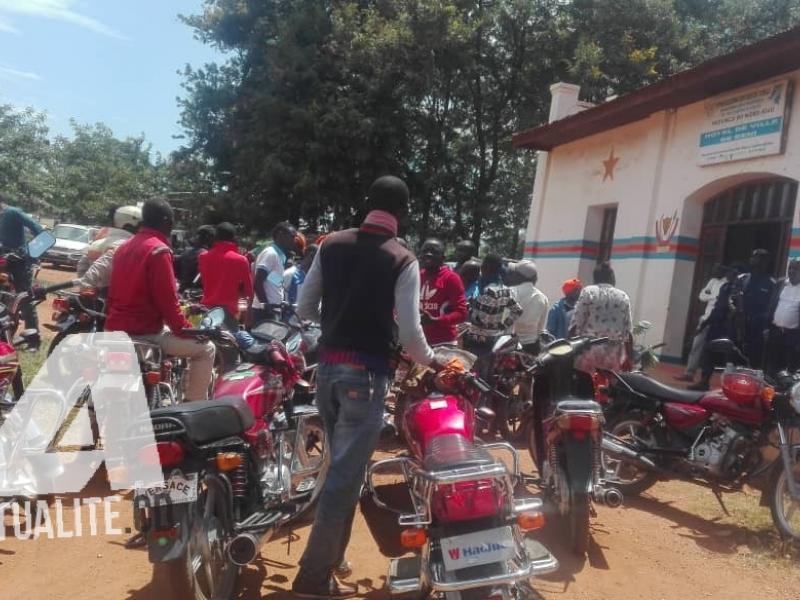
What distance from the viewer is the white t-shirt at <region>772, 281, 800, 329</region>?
7.31m

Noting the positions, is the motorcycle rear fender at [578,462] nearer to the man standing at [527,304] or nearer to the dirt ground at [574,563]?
the dirt ground at [574,563]

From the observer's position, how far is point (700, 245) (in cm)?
1047

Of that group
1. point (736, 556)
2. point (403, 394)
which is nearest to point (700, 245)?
point (736, 556)

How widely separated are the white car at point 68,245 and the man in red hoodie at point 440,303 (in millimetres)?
17558

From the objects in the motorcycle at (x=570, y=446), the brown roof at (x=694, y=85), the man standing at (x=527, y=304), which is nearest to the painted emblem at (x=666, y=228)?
the brown roof at (x=694, y=85)

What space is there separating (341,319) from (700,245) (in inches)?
342

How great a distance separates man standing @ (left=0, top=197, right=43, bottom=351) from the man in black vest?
616 cm

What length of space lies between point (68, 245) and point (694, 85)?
757 inches

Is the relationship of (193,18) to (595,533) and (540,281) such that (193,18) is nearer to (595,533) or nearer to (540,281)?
(540,281)

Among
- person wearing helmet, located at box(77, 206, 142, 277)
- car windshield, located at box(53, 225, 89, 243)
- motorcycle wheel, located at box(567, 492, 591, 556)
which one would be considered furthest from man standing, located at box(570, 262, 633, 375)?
car windshield, located at box(53, 225, 89, 243)

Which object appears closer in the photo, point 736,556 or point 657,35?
point 736,556

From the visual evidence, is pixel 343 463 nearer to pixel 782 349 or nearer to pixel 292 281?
pixel 292 281

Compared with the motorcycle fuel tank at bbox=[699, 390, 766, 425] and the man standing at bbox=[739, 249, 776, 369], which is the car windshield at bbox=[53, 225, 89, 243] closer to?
the man standing at bbox=[739, 249, 776, 369]

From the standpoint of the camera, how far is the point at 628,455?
5.02 meters
